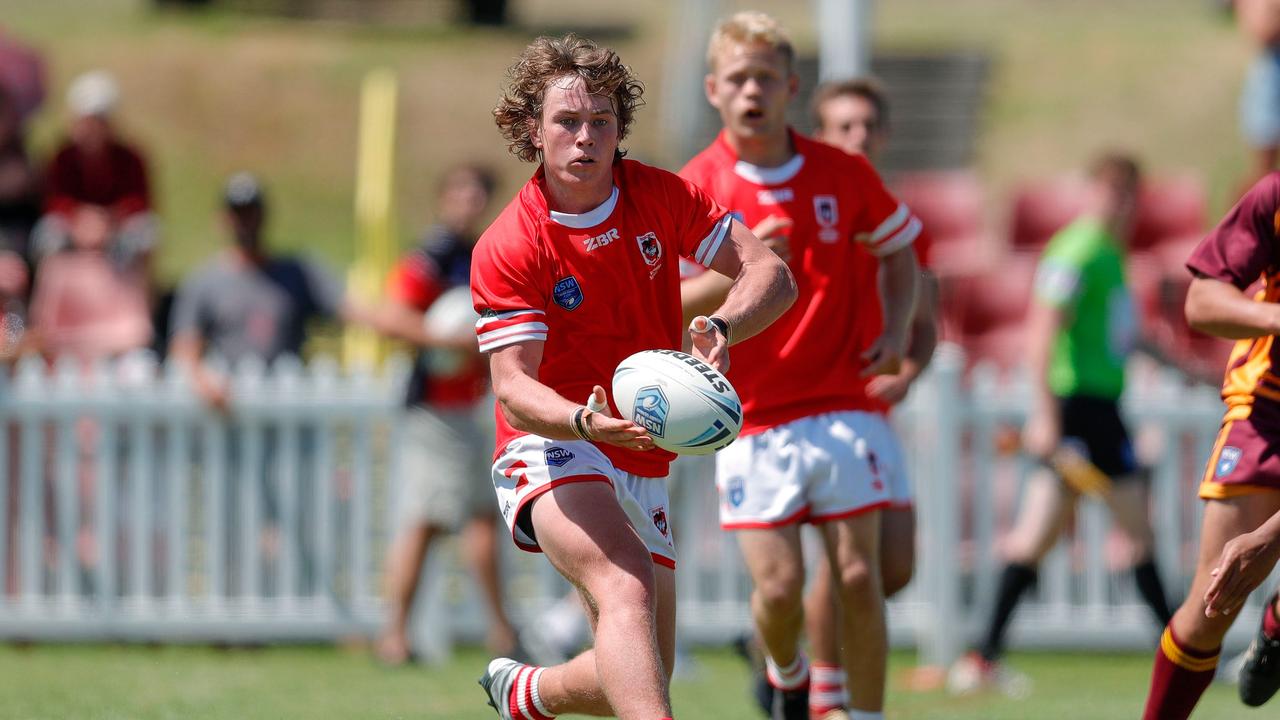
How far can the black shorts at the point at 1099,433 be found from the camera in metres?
8.74

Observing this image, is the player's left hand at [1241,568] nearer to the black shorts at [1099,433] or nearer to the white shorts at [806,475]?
the white shorts at [806,475]

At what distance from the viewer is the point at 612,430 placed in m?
4.46

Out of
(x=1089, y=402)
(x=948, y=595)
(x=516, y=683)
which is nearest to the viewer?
(x=516, y=683)

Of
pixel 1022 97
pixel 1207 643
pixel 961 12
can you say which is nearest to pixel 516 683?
pixel 1207 643

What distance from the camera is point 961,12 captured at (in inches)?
1549

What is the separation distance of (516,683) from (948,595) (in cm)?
472

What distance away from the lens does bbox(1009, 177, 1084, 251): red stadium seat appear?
49.2 ft

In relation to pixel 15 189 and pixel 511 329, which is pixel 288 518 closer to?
pixel 15 189

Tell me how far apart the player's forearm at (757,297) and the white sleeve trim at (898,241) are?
1277mm

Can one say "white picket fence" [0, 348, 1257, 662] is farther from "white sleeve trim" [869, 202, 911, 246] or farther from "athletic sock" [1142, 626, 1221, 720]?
"athletic sock" [1142, 626, 1221, 720]

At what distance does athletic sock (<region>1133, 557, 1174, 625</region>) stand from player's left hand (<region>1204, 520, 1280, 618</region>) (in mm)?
3599

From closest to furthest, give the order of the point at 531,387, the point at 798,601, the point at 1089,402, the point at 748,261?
1. the point at 531,387
2. the point at 748,261
3. the point at 798,601
4. the point at 1089,402

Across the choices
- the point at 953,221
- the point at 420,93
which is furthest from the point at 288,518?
the point at 420,93

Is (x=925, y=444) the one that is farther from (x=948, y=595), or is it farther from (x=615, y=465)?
(x=615, y=465)
